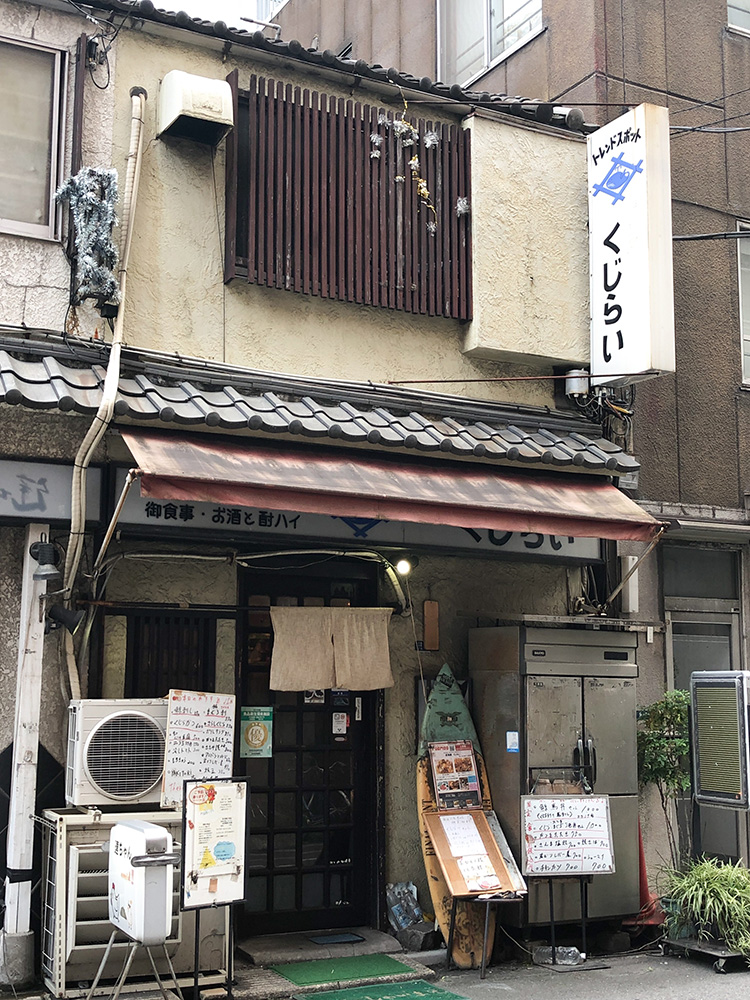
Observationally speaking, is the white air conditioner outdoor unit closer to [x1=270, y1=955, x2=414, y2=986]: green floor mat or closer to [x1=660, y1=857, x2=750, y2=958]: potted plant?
[x1=270, y1=955, x2=414, y2=986]: green floor mat

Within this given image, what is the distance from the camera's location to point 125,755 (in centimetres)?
782

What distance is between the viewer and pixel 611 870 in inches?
368

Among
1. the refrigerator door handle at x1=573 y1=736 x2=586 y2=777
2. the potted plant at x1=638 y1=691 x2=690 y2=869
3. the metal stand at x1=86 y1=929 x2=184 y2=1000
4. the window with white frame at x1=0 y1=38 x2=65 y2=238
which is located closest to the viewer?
the metal stand at x1=86 y1=929 x2=184 y2=1000

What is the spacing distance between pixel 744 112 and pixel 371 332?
5631mm

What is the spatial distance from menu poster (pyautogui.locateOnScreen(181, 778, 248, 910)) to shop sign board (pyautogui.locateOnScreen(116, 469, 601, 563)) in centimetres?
200

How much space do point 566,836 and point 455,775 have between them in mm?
1030

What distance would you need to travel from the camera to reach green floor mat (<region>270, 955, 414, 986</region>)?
8.30 meters

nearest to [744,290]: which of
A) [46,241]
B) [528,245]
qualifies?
[528,245]

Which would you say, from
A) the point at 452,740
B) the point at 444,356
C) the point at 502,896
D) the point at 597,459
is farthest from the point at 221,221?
the point at 502,896

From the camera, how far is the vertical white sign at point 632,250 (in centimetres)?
956

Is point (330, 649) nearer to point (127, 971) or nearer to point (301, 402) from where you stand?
point (301, 402)

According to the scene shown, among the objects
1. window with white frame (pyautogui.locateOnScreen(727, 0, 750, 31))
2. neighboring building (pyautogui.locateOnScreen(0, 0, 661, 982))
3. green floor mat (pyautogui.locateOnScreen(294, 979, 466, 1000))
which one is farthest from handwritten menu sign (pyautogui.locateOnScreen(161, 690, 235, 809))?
window with white frame (pyautogui.locateOnScreen(727, 0, 750, 31))

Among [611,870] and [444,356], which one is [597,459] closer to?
[444,356]

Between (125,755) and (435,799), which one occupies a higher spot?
(125,755)
